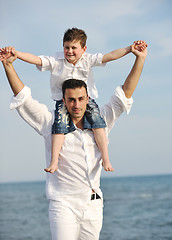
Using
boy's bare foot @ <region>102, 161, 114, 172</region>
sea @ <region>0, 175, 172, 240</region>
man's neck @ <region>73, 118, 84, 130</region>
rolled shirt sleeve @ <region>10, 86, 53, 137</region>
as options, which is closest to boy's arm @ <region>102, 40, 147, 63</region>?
man's neck @ <region>73, 118, 84, 130</region>

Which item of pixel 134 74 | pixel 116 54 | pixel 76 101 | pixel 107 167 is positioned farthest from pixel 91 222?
pixel 116 54

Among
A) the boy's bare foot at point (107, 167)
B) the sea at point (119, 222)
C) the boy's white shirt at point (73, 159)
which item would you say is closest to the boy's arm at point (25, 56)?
the boy's white shirt at point (73, 159)

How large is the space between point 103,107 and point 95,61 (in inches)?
17.8

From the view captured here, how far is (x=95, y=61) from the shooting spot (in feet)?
13.2

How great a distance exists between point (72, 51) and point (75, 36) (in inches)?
5.8

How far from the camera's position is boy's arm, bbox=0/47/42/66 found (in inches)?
140

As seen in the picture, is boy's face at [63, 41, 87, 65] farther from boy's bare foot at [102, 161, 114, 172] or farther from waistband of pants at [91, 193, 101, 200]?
waistband of pants at [91, 193, 101, 200]

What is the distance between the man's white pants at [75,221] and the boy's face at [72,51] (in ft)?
4.42

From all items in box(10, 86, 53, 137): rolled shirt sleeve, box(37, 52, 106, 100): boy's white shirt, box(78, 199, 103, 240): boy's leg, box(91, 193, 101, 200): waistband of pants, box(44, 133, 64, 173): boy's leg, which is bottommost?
box(78, 199, 103, 240): boy's leg

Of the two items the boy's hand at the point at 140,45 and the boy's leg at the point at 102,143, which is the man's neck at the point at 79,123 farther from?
the boy's hand at the point at 140,45

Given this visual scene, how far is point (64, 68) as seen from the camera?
13.0 ft

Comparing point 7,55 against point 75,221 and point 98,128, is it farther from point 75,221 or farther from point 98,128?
point 75,221

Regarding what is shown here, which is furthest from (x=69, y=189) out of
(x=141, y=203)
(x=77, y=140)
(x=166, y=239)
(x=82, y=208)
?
(x=141, y=203)

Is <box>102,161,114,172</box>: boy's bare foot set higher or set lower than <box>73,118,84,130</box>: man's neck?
lower
